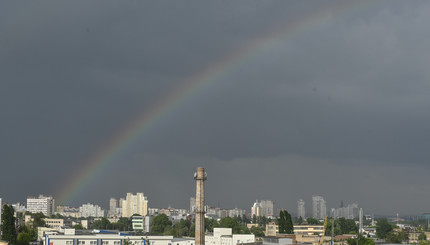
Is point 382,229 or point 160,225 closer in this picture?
point 382,229

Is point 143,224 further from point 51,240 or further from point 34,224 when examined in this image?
point 51,240

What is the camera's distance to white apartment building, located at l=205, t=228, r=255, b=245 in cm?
9288

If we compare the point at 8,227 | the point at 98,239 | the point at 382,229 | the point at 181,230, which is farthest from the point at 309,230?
the point at 8,227

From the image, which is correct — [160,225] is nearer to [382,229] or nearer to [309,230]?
[309,230]

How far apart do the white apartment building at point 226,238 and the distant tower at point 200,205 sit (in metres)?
13.5

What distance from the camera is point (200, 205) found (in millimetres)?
80812

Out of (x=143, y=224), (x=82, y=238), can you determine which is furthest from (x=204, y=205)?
(x=143, y=224)

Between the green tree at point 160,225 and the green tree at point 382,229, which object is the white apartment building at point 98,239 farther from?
the green tree at point 382,229

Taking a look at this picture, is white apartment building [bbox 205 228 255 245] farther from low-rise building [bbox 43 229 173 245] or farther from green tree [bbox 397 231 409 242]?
green tree [bbox 397 231 409 242]

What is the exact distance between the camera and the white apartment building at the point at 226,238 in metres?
92.9

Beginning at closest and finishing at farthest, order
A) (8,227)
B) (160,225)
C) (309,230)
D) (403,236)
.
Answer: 1. (8,227)
2. (309,230)
3. (403,236)
4. (160,225)

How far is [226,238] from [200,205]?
1761 centimetres

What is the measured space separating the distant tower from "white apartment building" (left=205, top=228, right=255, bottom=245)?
13.5 metres

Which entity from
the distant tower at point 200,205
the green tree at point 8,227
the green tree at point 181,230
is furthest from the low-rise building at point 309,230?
the green tree at point 8,227
